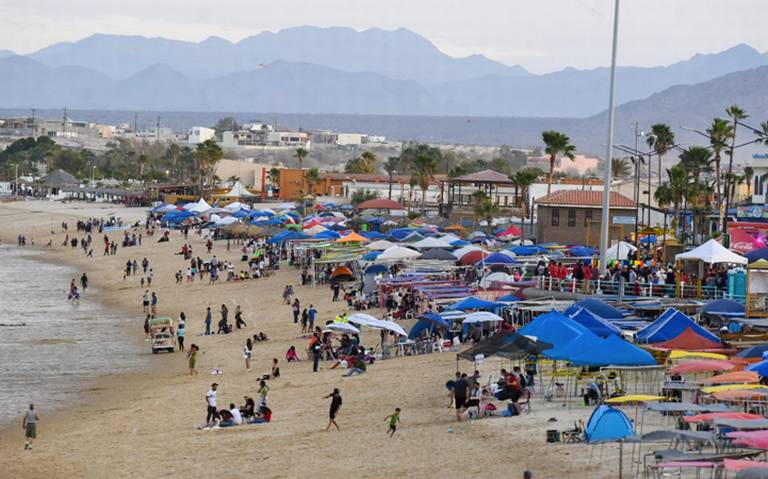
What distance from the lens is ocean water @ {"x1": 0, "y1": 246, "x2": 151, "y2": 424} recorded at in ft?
94.1

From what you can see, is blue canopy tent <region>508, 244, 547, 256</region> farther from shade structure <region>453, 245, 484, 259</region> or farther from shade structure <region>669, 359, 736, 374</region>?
shade structure <region>669, 359, 736, 374</region>

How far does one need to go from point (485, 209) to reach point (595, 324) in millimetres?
40430

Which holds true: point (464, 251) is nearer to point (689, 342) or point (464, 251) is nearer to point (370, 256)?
point (370, 256)

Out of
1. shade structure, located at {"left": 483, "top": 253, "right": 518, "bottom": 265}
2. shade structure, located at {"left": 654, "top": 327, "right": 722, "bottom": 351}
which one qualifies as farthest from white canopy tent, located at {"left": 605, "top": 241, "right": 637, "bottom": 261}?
shade structure, located at {"left": 654, "top": 327, "right": 722, "bottom": 351}

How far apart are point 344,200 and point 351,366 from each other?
6766 centimetres

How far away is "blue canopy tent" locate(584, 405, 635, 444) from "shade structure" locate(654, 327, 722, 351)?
6.05 m

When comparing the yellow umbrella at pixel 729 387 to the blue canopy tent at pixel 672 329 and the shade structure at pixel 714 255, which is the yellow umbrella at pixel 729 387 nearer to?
the blue canopy tent at pixel 672 329

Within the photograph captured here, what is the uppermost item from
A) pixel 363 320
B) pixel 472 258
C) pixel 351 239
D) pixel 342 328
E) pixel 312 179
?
pixel 312 179

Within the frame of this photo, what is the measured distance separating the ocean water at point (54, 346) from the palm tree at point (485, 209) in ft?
71.4

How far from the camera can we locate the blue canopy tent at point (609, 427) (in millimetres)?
17766

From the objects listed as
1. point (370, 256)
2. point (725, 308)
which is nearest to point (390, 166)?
point (370, 256)

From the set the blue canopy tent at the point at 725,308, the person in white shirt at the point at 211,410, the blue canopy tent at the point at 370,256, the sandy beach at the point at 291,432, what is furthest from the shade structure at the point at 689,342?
the blue canopy tent at the point at 370,256

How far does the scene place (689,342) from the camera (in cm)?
2383

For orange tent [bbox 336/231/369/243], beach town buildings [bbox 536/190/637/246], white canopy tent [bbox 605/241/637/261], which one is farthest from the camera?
beach town buildings [bbox 536/190/637/246]
